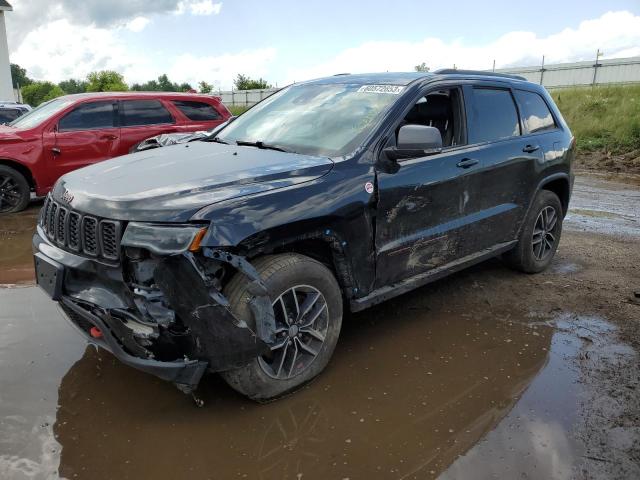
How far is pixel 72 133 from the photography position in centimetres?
783

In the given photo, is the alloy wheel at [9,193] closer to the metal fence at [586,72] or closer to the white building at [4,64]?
the metal fence at [586,72]

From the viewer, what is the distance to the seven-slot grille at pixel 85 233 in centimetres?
268

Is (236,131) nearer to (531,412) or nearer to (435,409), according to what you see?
(435,409)

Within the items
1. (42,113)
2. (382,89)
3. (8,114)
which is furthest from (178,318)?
(8,114)

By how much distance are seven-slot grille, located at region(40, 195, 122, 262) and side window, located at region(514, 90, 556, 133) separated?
3740 millimetres

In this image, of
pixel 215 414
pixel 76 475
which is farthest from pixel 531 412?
pixel 76 475

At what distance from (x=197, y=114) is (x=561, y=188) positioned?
5995mm

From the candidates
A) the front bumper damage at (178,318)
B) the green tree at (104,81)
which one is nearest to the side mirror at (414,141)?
the front bumper damage at (178,318)

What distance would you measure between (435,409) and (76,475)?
1908 millimetres

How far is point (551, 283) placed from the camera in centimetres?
514

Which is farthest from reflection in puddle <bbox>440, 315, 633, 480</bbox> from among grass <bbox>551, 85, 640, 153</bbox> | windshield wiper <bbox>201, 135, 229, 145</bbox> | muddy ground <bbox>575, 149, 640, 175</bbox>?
grass <bbox>551, 85, 640, 153</bbox>

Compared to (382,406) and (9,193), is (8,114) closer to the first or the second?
(9,193)

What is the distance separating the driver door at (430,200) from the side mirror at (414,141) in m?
0.12

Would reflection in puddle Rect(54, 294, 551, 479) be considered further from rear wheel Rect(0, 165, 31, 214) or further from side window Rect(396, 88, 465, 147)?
rear wheel Rect(0, 165, 31, 214)
